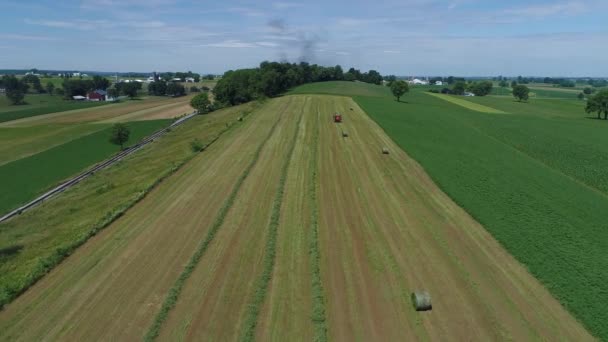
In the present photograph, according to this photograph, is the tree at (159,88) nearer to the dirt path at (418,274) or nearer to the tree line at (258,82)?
the tree line at (258,82)

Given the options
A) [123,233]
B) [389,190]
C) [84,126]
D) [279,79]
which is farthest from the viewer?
[279,79]

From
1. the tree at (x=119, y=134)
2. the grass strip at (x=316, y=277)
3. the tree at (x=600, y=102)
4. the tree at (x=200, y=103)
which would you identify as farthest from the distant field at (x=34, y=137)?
the tree at (x=600, y=102)

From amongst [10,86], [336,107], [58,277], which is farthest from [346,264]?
[10,86]

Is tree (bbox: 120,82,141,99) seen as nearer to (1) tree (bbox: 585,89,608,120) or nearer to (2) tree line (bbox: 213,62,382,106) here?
(2) tree line (bbox: 213,62,382,106)

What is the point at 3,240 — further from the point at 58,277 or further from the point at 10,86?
the point at 10,86

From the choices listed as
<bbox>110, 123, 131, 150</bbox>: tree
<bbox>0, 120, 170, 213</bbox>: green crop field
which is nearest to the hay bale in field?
<bbox>0, 120, 170, 213</bbox>: green crop field
